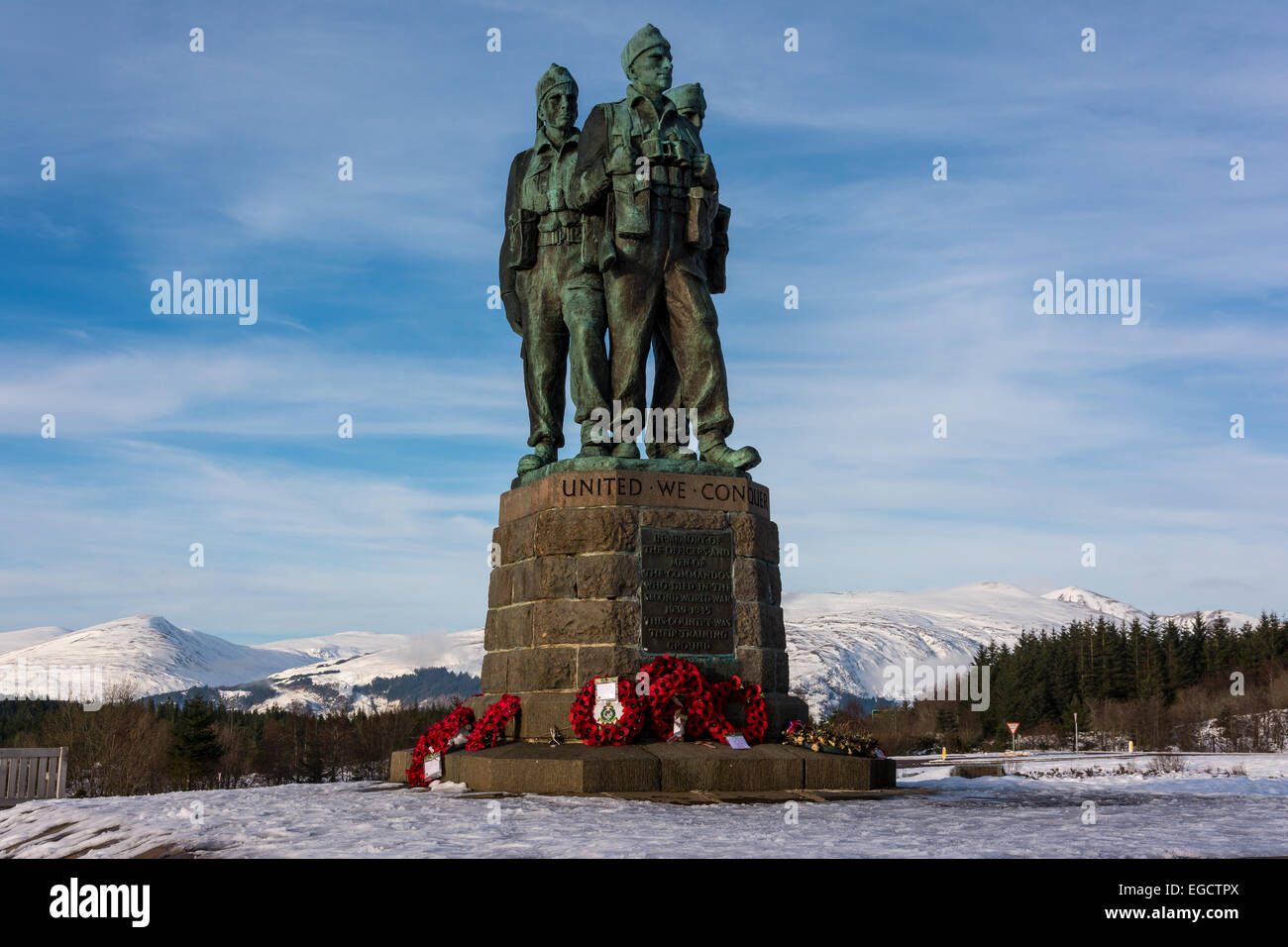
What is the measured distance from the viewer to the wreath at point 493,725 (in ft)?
34.6

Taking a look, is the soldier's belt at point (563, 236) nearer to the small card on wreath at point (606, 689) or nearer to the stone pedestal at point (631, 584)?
the stone pedestal at point (631, 584)

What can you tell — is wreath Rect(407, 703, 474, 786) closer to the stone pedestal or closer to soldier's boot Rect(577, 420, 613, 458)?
the stone pedestal

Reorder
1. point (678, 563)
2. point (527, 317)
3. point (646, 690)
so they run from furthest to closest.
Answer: point (527, 317)
point (678, 563)
point (646, 690)

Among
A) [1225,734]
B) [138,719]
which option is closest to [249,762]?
[138,719]

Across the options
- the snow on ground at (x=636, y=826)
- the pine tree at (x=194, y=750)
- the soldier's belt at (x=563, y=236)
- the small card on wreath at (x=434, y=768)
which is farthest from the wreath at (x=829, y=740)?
the pine tree at (x=194, y=750)

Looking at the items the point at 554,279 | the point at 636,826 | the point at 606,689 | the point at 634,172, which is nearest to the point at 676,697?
the point at 606,689

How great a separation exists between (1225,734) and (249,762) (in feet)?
235

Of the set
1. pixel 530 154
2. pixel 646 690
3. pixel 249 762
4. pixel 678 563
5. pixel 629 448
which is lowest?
pixel 249 762

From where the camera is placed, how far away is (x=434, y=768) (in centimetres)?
1068

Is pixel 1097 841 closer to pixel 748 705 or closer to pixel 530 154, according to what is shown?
pixel 748 705

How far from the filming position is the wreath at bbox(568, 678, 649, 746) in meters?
9.83

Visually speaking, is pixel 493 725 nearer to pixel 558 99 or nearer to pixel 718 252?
pixel 718 252

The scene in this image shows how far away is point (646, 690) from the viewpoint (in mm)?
10141

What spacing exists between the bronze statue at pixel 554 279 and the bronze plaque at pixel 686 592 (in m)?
1.37
